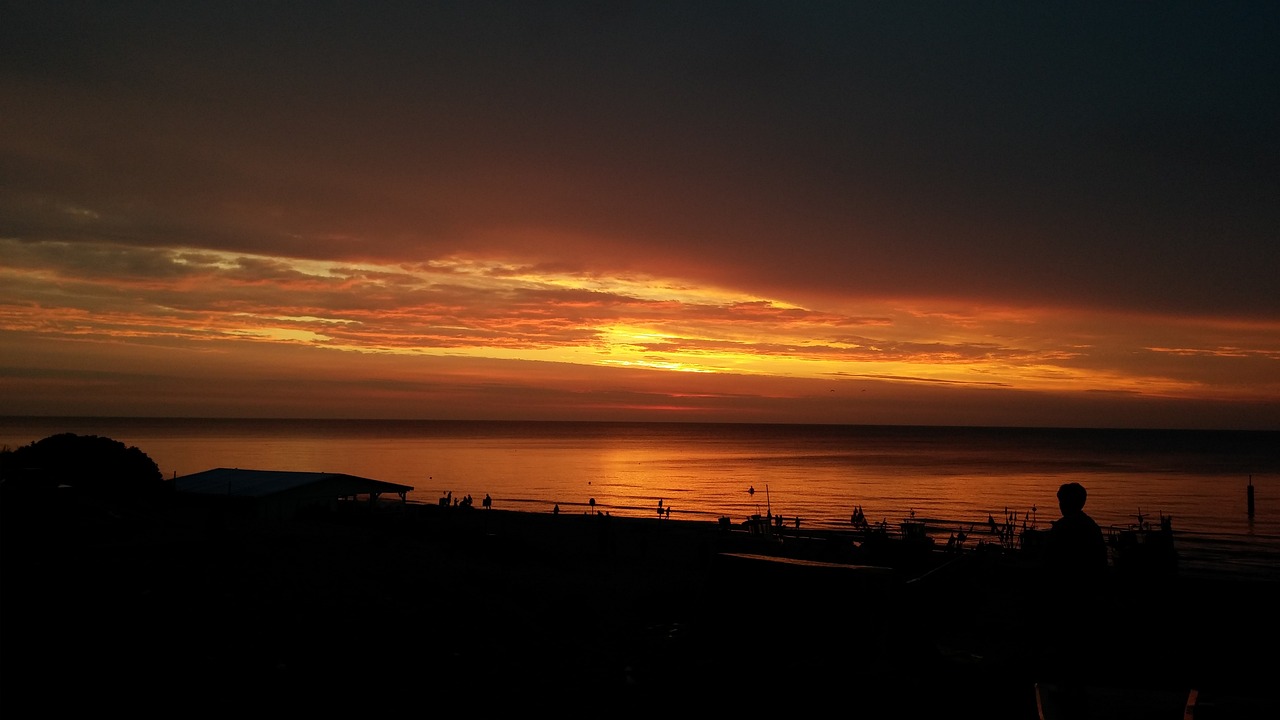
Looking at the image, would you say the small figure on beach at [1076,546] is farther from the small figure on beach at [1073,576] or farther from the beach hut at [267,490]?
the beach hut at [267,490]

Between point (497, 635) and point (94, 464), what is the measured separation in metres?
23.6

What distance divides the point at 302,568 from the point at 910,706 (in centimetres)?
1063

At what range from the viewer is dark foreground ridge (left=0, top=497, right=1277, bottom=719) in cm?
881

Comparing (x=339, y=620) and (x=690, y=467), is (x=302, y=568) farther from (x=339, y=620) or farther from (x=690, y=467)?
(x=690, y=467)

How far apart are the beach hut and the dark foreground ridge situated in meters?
12.1

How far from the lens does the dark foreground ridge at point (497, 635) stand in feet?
28.9

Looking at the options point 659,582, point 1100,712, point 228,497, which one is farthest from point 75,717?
point 228,497

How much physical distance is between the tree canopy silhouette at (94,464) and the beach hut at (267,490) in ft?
4.60

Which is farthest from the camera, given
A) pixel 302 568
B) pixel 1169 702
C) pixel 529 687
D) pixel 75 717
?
pixel 302 568

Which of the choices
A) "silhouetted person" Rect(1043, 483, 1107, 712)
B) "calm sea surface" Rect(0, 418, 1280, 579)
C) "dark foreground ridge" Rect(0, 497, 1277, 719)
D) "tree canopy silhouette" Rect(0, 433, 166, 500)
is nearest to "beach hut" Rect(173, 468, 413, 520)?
"tree canopy silhouette" Rect(0, 433, 166, 500)

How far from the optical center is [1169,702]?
645 cm

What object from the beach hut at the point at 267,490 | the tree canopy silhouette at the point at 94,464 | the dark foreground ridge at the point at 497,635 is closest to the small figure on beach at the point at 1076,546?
the dark foreground ridge at the point at 497,635

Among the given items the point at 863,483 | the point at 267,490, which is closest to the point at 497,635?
the point at 267,490

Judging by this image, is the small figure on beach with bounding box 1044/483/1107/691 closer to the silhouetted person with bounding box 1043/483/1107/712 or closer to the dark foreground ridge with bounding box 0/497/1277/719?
the silhouetted person with bounding box 1043/483/1107/712
